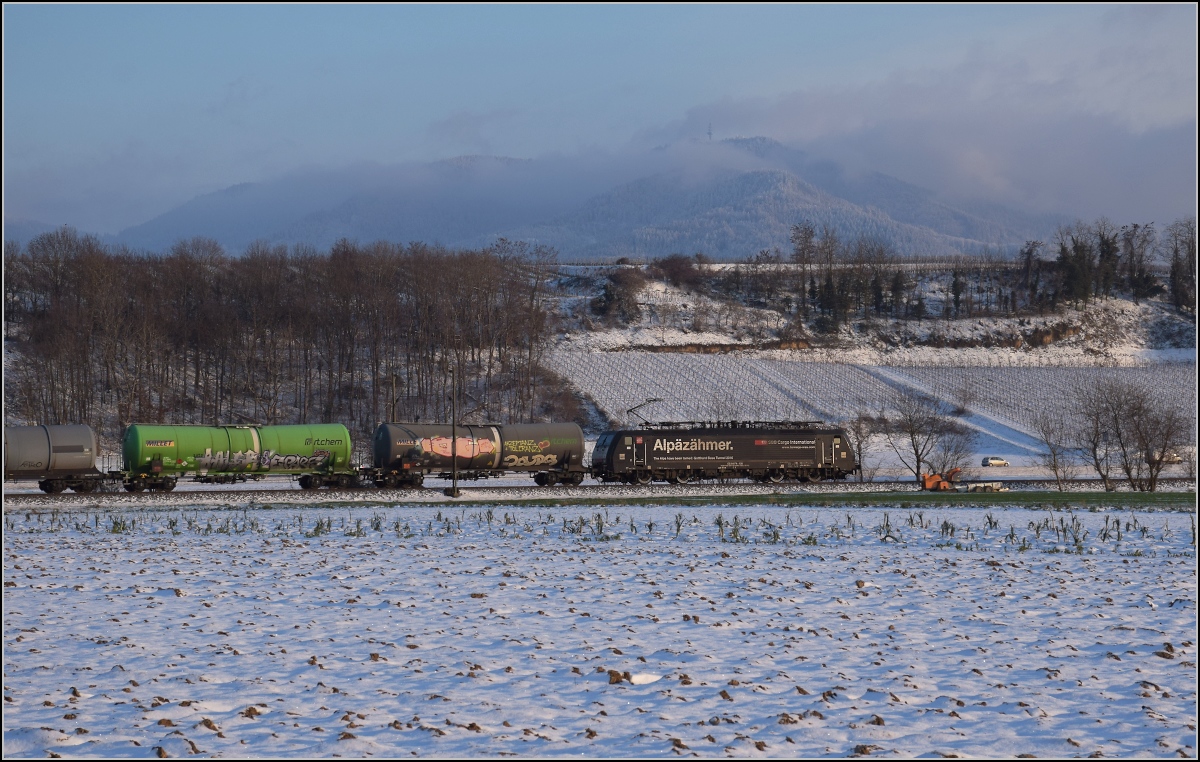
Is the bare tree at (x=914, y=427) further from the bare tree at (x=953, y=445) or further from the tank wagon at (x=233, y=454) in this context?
the tank wagon at (x=233, y=454)

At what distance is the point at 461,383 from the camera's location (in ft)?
292

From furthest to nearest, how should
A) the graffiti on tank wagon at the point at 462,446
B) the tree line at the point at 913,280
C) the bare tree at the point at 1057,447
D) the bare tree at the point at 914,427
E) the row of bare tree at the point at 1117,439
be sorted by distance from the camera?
the tree line at the point at 913,280
the bare tree at the point at 914,427
the bare tree at the point at 1057,447
the row of bare tree at the point at 1117,439
the graffiti on tank wagon at the point at 462,446

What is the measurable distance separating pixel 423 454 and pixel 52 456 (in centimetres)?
1633

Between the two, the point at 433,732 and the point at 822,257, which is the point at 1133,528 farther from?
the point at 822,257

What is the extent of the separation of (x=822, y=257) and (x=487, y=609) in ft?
431

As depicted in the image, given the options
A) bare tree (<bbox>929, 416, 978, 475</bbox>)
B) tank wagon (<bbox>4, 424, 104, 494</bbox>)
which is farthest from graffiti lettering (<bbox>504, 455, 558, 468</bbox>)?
bare tree (<bbox>929, 416, 978, 475</bbox>)

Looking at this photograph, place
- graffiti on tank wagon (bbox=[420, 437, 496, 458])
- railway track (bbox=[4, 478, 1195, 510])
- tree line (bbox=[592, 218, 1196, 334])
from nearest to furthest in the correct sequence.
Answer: railway track (bbox=[4, 478, 1195, 510]), graffiti on tank wagon (bbox=[420, 437, 496, 458]), tree line (bbox=[592, 218, 1196, 334])

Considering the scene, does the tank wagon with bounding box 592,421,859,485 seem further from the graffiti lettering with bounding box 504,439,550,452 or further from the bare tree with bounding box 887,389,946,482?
the bare tree with bounding box 887,389,946,482

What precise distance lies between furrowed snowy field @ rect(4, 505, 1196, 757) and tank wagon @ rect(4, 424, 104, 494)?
76.9ft

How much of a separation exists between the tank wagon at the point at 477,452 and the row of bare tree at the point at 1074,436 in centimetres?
1681

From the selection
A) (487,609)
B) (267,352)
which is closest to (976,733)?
(487,609)

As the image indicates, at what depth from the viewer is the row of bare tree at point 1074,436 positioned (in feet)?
179

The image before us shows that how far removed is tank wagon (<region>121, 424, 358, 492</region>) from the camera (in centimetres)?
4519

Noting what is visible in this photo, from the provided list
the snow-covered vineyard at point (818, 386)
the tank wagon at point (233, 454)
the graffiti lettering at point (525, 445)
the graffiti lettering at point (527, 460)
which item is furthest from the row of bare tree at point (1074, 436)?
the tank wagon at point (233, 454)
